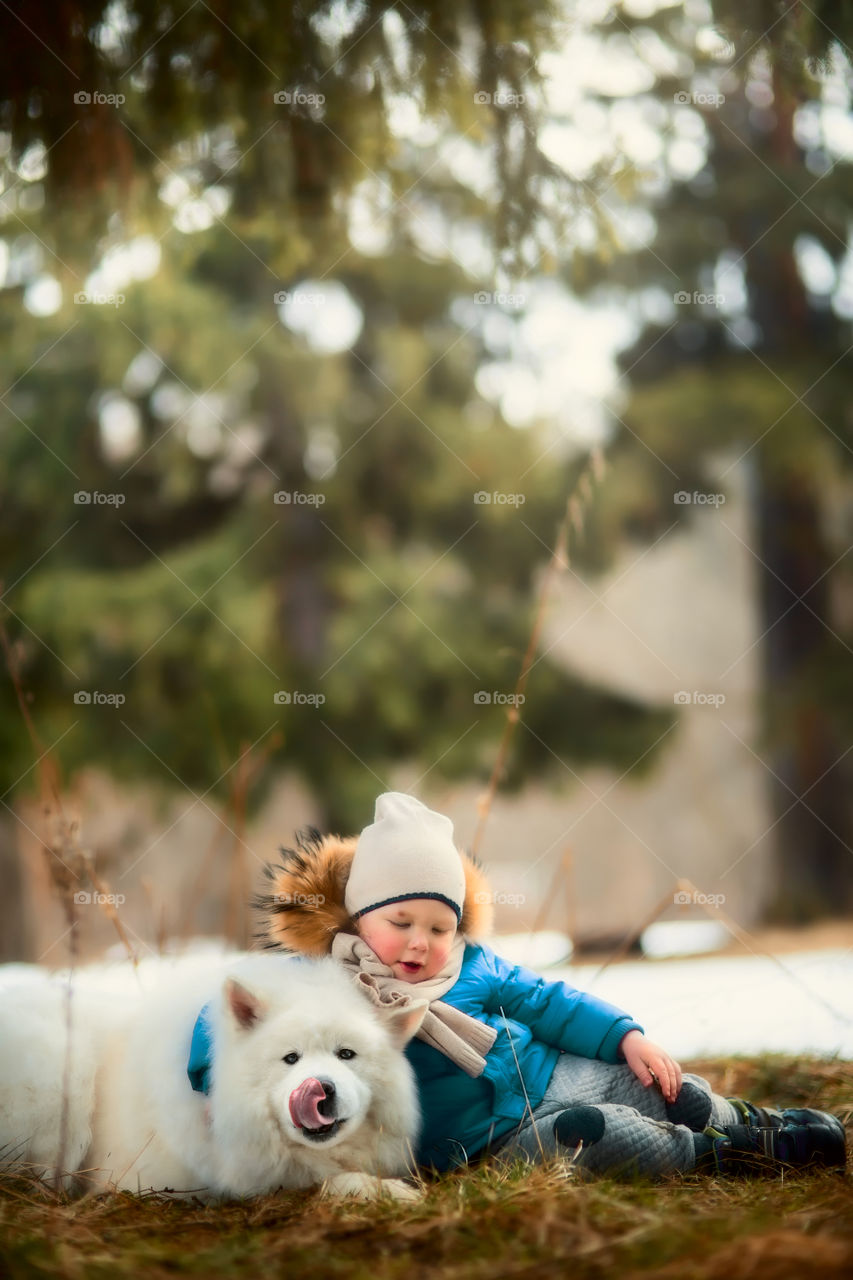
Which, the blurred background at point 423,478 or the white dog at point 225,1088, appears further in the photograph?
the blurred background at point 423,478

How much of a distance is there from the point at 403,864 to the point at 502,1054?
398 mm

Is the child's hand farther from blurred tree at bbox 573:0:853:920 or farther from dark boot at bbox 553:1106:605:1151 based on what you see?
blurred tree at bbox 573:0:853:920

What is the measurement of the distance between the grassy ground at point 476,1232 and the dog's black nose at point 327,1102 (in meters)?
0.14

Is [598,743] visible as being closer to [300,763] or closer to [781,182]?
[300,763]

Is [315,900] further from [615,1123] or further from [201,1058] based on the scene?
[615,1123]

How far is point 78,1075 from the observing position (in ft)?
6.10

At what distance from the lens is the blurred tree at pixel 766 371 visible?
20.9 ft

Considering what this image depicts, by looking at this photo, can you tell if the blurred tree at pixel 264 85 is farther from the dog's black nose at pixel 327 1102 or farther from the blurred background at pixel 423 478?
the dog's black nose at pixel 327 1102

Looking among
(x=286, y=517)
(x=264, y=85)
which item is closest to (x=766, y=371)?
(x=286, y=517)

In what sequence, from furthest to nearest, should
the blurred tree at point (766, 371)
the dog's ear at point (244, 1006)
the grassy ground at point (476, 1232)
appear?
the blurred tree at point (766, 371) < the dog's ear at point (244, 1006) < the grassy ground at point (476, 1232)

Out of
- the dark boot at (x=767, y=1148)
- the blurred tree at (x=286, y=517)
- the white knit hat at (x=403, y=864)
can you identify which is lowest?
the dark boot at (x=767, y=1148)

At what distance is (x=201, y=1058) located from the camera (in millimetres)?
1756

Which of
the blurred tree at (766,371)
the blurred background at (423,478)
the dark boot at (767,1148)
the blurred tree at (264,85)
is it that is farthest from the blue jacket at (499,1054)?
the blurred tree at (766,371)

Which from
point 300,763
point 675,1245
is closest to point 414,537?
point 300,763
